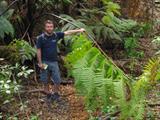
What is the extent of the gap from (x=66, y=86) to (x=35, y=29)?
1.61 metres

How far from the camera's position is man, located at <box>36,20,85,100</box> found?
20.2ft

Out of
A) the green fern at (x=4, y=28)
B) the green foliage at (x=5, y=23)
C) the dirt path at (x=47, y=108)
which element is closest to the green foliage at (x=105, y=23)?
the green foliage at (x=5, y=23)

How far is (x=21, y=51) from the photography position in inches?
274

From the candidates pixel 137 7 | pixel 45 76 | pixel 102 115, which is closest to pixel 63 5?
pixel 137 7

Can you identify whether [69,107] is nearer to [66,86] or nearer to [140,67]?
[66,86]

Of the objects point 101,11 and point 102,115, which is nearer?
point 102,115

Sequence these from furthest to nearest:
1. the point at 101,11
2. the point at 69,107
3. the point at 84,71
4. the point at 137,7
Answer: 1. the point at 137,7
2. the point at 101,11
3. the point at 69,107
4. the point at 84,71

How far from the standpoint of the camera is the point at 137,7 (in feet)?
29.8

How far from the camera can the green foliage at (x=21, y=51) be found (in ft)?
22.5

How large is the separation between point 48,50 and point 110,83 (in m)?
1.93

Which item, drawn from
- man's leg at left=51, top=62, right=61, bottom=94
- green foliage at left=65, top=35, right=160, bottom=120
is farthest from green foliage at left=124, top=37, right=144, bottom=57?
green foliage at left=65, top=35, right=160, bottom=120

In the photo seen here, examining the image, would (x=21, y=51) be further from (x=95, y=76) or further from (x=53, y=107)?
(x=95, y=76)

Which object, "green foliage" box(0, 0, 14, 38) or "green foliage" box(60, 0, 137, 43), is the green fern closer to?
"green foliage" box(0, 0, 14, 38)

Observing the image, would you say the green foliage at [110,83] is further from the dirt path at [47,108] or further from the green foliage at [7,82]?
the dirt path at [47,108]
